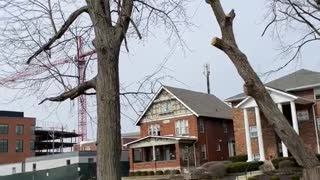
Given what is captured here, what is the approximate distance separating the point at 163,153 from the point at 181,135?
114 inches

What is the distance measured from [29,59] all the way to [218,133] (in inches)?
1995

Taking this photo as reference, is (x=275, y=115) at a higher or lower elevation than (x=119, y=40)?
lower

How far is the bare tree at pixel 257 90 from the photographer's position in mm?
8086

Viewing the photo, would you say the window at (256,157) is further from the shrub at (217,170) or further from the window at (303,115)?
the shrub at (217,170)

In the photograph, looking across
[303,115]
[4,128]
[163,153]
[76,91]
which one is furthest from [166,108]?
[76,91]

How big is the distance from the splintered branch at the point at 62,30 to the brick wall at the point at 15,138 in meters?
83.2

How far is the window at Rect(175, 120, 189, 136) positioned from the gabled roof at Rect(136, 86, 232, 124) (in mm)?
2067

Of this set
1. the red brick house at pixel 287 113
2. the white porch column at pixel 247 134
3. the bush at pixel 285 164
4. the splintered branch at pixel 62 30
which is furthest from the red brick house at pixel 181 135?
the splintered branch at pixel 62 30

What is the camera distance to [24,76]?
797 centimetres

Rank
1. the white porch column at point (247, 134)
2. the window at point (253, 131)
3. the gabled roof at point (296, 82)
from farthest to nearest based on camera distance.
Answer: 1. the window at point (253, 131)
2. the white porch column at point (247, 134)
3. the gabled roof at point (296, 82)

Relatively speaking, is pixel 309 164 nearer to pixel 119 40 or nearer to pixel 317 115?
pixel 119 40

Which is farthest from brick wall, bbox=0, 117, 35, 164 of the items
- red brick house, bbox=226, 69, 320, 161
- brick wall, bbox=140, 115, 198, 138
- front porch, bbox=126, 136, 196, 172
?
red brick house, bbox=226, 69, 320, 161

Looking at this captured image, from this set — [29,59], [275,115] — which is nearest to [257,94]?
[275,115]

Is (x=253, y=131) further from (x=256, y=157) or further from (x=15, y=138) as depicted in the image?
(x=15, y=138)
